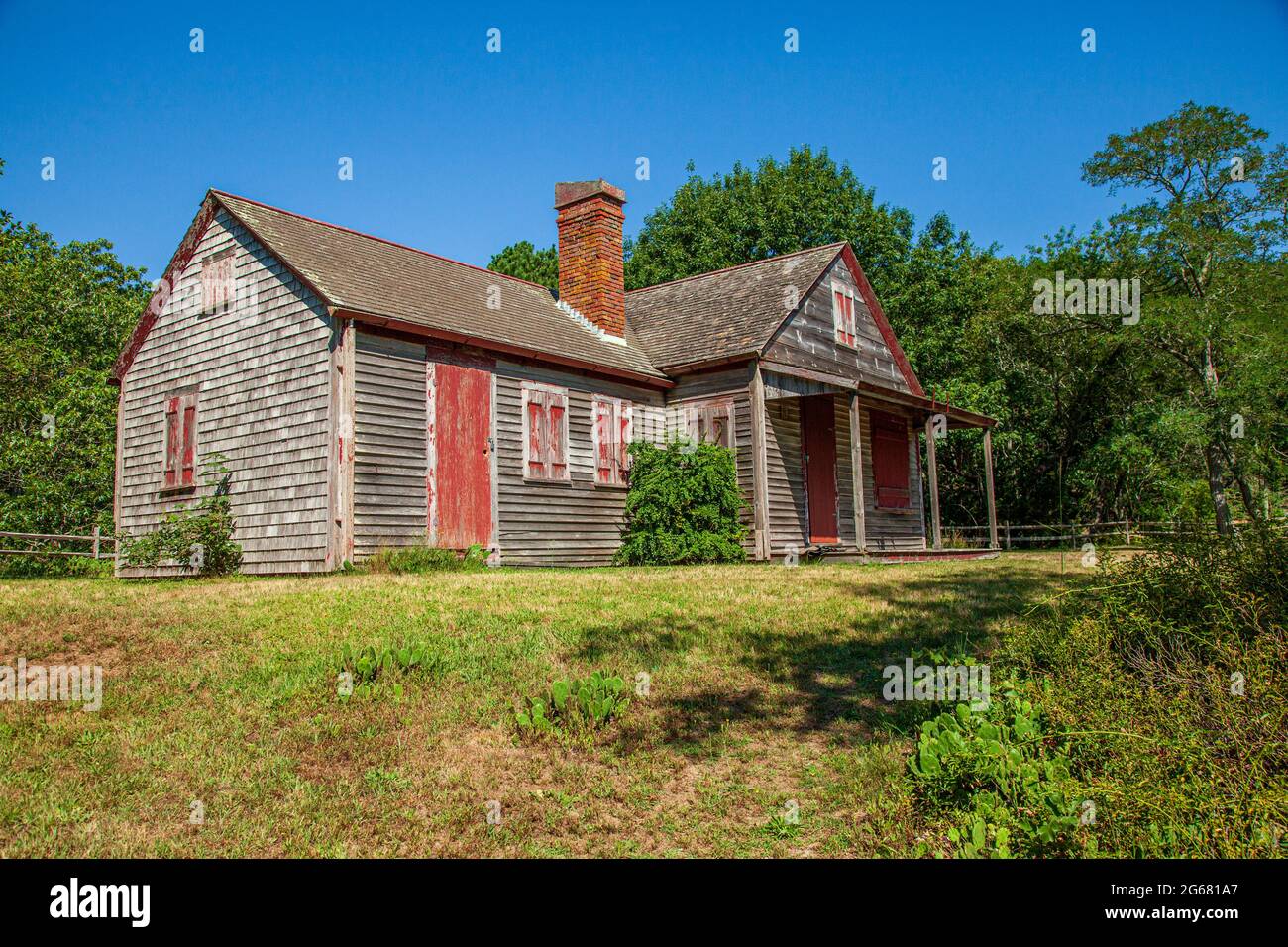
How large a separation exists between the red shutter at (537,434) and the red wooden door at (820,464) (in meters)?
6.45

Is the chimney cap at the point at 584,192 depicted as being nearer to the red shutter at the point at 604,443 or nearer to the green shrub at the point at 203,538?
the red shutter at the point at 604,443

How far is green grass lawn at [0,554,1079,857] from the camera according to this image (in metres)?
4.84

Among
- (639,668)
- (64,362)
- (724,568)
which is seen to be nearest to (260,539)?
(724,568)

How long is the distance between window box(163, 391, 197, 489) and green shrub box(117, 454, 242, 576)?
0.81m

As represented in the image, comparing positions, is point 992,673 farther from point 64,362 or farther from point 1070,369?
point 64,362

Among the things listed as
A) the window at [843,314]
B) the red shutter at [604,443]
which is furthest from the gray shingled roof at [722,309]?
the red shutter at [604,443]

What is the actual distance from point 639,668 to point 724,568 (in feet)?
23.4

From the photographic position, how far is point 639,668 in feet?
24.1

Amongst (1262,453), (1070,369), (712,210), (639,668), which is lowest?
(639,668)

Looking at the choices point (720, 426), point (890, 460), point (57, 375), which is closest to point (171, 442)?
point (720, 426)

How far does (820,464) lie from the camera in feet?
69.2

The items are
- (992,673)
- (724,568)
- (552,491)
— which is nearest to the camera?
(992,673)

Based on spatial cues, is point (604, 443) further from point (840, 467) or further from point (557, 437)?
point (840, 467)

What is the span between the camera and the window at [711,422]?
1909 centimetres
